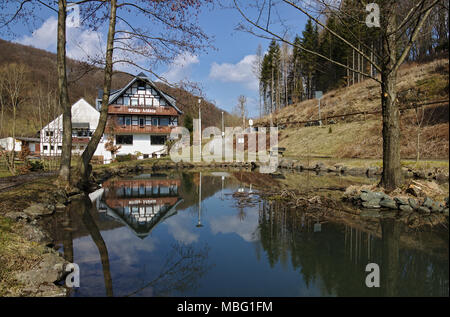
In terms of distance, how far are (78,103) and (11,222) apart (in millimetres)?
39178

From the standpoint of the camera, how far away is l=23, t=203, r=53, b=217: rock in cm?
684

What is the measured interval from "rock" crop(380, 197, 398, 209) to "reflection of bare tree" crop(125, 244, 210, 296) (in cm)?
510

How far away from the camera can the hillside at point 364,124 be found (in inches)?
734

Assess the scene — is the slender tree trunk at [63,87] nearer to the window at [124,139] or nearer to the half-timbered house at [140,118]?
the half-timbered house at [140,118]

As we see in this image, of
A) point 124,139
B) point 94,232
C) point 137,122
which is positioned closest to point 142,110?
point 137,122

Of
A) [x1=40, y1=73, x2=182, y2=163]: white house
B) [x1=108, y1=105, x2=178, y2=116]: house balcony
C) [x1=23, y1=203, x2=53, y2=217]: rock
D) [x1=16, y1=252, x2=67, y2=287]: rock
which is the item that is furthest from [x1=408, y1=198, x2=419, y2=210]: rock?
[x1=108, y1=105, x2=178, y2=116]: house balcony

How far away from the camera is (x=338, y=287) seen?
11.1ft

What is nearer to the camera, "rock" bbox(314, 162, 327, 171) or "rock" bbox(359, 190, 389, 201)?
"rock" bbox(359, 190, 389, 201)

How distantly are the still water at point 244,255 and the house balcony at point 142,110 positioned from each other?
29987mm

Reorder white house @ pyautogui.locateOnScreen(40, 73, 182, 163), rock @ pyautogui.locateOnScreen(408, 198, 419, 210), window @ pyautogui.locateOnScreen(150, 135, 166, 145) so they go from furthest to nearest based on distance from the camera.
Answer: window @ pyautogui.locateOnScreen(150, 135, 166, 145) < white house @ pyautogui.locateOnScreen(40, 73, 182, 163) < rock @ pyautogui.locateOnScreen(408, 198, 419, 210)

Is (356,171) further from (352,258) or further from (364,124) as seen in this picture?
(352,258)

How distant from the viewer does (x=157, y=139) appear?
38.1 meters

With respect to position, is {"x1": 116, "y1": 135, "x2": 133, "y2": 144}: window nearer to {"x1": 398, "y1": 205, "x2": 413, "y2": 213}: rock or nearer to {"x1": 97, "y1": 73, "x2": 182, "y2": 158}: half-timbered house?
{"x1": 97, "y1": 73, "x2": 182, "y2": 158}: half-timbered house

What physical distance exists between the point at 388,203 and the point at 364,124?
22666 millimetres
